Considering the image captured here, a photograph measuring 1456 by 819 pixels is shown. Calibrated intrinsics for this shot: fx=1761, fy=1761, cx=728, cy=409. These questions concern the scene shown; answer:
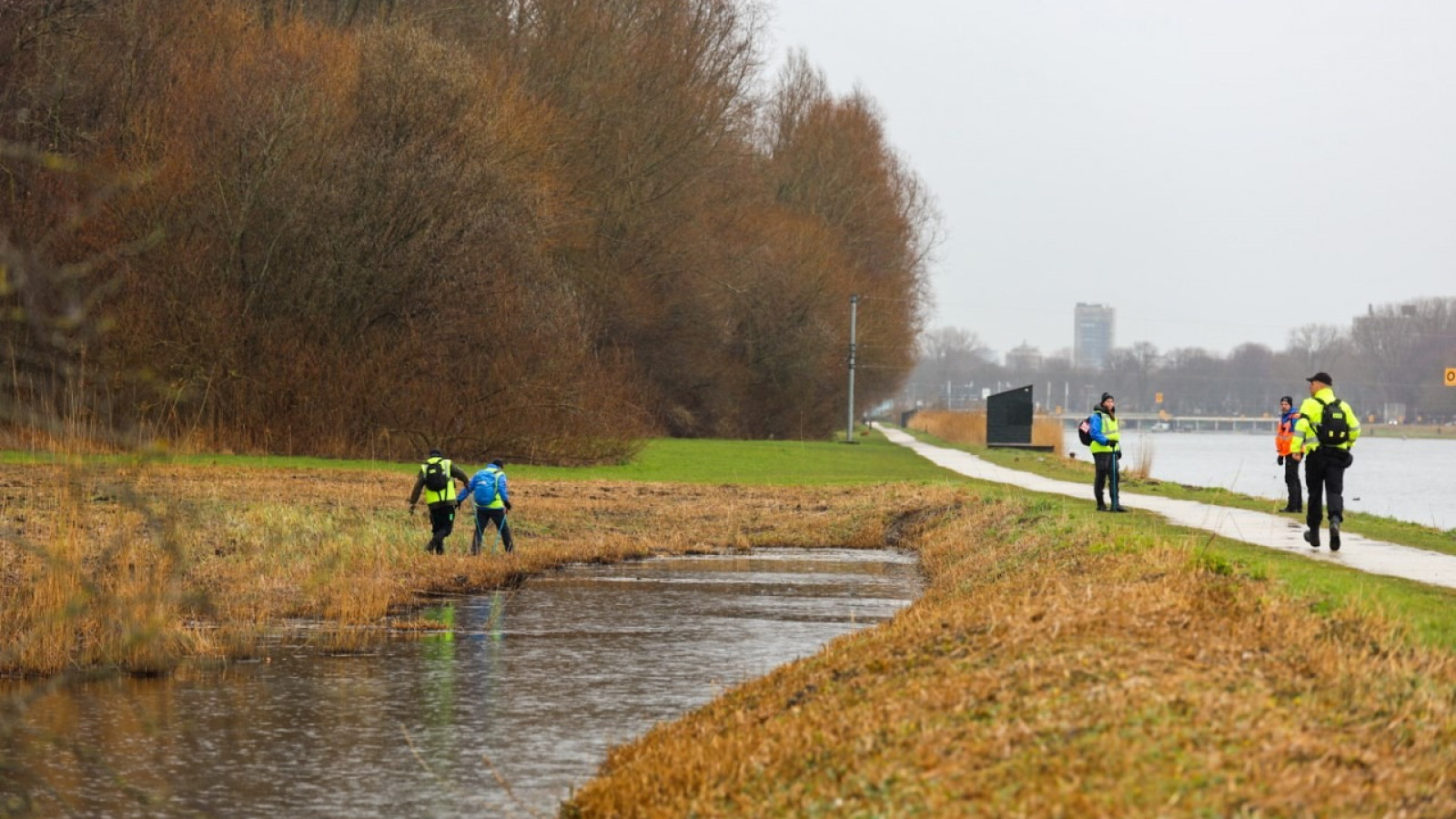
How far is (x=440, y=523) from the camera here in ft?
72.9

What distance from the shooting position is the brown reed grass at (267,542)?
43.5 feet

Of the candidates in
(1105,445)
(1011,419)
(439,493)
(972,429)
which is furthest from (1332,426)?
→ (972,429)

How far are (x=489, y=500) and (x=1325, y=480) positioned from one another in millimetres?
10092

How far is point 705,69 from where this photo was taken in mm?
61438

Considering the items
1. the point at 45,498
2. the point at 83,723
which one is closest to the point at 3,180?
the point at 45,498

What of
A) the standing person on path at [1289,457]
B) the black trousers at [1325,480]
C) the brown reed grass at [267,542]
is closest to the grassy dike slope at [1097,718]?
the brown reed grass at [267,542]

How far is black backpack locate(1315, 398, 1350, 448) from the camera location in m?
18.9

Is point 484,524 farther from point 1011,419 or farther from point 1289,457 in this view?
point 1011,419

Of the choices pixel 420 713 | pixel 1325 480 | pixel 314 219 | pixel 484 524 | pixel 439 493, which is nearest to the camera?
pixel 420 713

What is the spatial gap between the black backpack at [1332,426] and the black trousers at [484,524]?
10090 mm

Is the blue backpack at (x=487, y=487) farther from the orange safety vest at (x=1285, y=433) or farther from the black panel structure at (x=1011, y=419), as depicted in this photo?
the black panel structure at (x=1011, y=419)

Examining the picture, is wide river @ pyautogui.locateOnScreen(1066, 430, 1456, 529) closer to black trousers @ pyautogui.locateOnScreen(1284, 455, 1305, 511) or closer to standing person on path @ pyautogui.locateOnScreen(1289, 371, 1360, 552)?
black trousers @ pyautogui.locateOnScreen(1284, 455, 1305, 511)

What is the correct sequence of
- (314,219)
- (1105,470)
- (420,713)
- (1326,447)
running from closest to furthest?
1. (420,713)
2. (1326,447)
3. (1105,470)
4. (314,219)

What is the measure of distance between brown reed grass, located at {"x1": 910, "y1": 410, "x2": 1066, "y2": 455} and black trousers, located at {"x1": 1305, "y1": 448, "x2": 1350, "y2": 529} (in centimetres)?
4579
